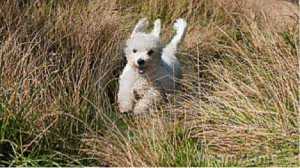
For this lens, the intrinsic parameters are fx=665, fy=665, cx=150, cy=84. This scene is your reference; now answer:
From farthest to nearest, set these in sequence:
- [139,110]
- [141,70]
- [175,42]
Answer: [175,42], [141,70], [139,110]

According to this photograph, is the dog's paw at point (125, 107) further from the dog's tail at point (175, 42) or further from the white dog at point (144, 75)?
the dog's tail at point (175, 42)

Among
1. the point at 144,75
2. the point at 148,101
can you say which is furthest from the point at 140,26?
the point at 148,101

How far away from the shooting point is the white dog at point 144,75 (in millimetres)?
4746

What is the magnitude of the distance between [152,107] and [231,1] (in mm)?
3059

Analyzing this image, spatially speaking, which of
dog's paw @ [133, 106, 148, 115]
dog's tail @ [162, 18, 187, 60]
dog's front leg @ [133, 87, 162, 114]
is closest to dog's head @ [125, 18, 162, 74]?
dog's front leg @ [133, 87, 162, 114]

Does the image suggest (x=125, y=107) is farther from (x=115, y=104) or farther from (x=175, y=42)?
(x=175, y=42)

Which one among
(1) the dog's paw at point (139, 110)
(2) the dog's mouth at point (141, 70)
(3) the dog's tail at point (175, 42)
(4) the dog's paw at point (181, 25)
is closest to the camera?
(1) the dog's paw at point (139, 110)

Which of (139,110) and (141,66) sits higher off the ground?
(141,66)

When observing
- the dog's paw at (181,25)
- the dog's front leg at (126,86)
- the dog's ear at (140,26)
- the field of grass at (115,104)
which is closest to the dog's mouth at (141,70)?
the dog's front leg at (126,86)

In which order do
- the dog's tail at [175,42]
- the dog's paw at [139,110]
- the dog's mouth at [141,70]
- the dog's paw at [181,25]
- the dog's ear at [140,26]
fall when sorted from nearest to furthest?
1. the dog's paw at [139,110]
2. the dog's mouth at [141,70]
3. the dog's ear at [140,26]
4. the dog's tail at [175,42]
5. the dog's paw at [181,25]

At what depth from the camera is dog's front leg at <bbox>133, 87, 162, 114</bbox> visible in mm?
4688

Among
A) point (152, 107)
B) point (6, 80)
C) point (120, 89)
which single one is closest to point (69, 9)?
point (120, 89)

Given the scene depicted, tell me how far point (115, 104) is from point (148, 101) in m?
0.25

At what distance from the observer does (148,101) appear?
4.80 metres
